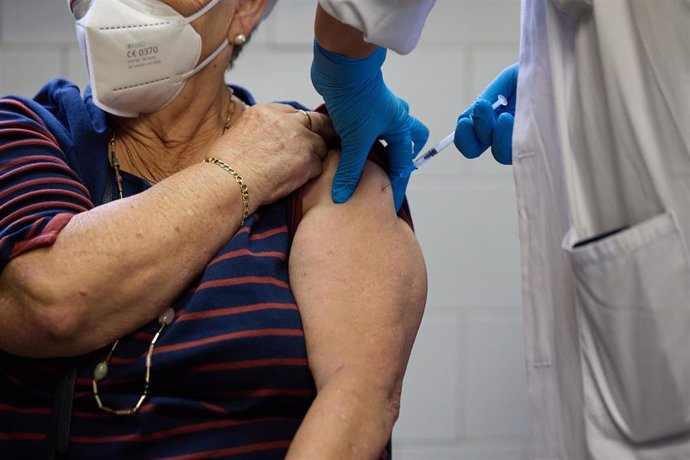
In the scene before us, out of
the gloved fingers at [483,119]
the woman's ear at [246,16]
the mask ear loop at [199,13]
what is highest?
the mask ear loop at [199,13]

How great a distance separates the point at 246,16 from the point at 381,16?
46 cm

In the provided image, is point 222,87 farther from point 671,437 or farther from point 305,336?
point 671,437

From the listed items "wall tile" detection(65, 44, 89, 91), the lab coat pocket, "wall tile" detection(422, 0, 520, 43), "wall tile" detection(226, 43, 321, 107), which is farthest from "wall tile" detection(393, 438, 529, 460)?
the lab coat pocket

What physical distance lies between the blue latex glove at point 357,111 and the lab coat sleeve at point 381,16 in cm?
13

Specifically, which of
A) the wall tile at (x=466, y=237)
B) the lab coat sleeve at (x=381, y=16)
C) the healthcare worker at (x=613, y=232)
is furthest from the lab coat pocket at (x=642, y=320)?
the wall tile at (x=466, y=237)

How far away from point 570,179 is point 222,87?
2.38ft

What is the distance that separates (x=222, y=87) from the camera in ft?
5.47

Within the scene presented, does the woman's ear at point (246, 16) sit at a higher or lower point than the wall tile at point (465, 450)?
higher

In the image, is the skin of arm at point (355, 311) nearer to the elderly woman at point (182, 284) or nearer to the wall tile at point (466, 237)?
the elderly woman at point (182, 284)

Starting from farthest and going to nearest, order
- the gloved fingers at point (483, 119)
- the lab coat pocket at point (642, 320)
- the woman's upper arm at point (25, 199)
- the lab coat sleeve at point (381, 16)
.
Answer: the gloved fingers at point (483, 119), the woman's upper arm at point (25, 199), the lab coat sleeve at point (381, 16), the lab coat pocket at point (642, 320)

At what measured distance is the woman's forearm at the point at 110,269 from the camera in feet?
4.36

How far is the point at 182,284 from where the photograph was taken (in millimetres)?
1402

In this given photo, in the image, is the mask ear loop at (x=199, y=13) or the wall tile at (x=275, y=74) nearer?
the mask ear loop at (x=199, y=13)

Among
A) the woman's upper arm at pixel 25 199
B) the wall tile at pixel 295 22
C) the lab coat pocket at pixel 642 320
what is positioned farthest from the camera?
the wall tile at pixel 295 22
